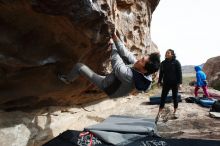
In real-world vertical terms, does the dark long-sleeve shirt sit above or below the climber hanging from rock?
above

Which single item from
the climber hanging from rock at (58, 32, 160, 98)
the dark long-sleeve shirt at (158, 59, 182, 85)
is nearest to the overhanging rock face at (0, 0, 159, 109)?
the climber hanging from rock at (58, 32, 160, 98)

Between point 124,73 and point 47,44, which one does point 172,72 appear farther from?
point 47,44

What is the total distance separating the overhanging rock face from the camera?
593cm

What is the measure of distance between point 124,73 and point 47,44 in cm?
204

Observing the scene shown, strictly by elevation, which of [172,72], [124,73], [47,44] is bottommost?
[124,73]

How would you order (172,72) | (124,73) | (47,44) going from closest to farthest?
1. (124,73)
2. (47,44)
3. (172,72)

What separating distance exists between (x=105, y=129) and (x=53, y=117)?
3.04 m

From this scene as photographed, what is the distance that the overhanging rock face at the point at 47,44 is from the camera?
5.93 metres

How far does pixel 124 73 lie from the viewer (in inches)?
237

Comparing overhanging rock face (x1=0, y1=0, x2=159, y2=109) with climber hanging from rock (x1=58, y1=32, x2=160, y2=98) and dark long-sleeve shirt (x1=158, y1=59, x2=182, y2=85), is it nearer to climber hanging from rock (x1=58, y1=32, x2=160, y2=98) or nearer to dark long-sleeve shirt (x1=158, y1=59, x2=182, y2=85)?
climber hanging from rock (x1=58, y1=32, x2=160, y2=98)

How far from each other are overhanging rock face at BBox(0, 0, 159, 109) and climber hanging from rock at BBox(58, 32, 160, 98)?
2.21 ft

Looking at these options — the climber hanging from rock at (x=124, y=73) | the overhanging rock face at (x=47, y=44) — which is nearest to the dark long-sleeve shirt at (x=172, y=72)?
the overhanging rock face at (x=47, y=44)

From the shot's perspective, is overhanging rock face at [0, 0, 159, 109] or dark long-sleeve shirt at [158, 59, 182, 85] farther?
dark long-sleeve shirt at [158, 59, 182, 85]

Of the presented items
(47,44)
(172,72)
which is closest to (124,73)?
(47,44)
